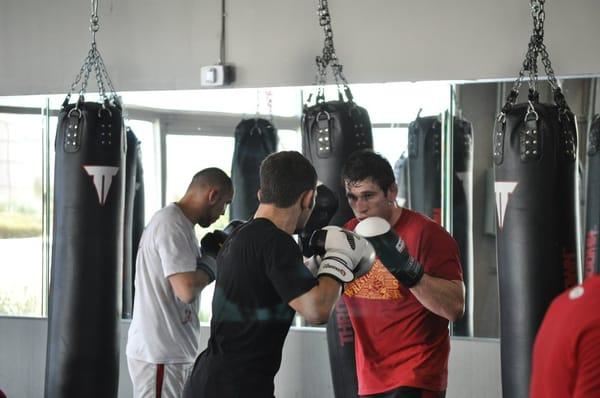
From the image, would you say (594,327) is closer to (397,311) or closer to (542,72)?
(397,311)

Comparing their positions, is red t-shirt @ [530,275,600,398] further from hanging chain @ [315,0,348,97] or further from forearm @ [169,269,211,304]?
hanging chain @ [315,0,348,97]

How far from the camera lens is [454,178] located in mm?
4633

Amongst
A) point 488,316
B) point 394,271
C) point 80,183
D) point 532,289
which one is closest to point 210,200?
point 80,183

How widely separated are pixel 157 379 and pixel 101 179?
107cm

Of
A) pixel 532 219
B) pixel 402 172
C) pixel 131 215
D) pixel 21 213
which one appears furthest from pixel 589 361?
pixel 21 213

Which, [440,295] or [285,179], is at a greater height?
[285,179]

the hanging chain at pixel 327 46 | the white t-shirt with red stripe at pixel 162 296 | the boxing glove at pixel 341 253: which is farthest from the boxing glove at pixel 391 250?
the hanging chain at pixel 327 46

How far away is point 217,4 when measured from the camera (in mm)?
4957

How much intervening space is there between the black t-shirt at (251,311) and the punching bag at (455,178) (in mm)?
2130

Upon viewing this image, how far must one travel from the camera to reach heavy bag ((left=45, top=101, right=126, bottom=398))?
424cm

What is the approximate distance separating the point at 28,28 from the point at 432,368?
11.2 feet

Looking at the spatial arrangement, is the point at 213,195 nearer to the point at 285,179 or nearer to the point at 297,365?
the point at 285,179

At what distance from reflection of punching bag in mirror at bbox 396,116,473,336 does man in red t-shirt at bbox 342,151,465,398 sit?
Answer: 1370mm

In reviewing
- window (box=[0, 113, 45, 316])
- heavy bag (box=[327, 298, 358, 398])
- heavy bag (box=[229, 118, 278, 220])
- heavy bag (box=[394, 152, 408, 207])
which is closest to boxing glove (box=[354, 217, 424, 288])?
heavy bag (box=[327, 298, 358, 398])
